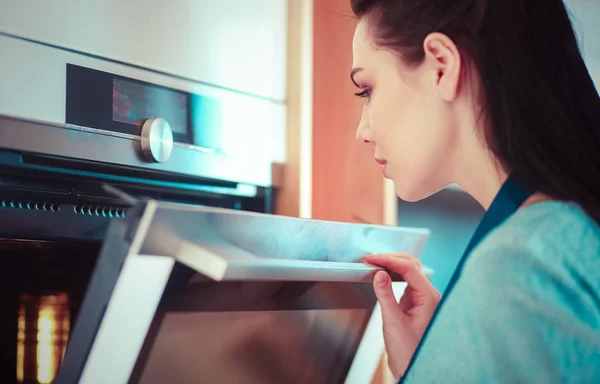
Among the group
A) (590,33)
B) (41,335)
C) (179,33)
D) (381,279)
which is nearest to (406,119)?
(381,279)

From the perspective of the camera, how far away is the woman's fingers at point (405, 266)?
0.80 metres

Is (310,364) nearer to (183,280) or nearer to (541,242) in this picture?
(183,280)

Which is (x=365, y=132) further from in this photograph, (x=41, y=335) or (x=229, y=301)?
(x=41, y=335)

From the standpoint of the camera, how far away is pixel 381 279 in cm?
79

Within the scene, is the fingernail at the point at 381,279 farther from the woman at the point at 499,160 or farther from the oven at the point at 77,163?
the oven at the point at 77,163

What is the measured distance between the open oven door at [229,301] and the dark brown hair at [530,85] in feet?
0.67

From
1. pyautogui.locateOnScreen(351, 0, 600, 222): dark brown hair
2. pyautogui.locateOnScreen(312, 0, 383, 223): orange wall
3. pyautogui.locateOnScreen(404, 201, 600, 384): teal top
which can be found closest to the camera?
pyautogui.locateOnScreen(404, 201, 600, 384): teal top

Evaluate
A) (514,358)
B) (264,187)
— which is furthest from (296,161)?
(514,358)

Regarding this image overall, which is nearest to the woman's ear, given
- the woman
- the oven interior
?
the woman

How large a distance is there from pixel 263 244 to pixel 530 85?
0.29 m

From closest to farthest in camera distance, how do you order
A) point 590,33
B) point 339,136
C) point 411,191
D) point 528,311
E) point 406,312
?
point 528,311 < point 411,191 < point 406,312 < point 339,136 < point 590,33

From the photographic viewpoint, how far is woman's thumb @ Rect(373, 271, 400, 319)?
2.59 ft

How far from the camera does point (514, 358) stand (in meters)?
0.54

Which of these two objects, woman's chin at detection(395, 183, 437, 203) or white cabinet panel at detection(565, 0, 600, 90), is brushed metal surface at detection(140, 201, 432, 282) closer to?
woman's chin at detection(395, 183, 437, 203)
